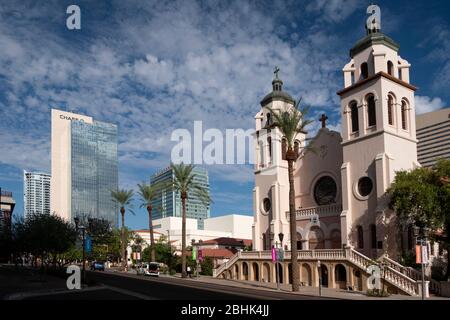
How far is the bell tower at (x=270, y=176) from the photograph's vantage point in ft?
183

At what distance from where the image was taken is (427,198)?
116 ft

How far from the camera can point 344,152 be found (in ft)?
159

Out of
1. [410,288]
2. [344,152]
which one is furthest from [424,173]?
[344,152]

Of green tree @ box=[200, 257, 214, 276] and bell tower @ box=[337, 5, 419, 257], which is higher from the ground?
bell tower @ box=[337, 5, 419, 257]

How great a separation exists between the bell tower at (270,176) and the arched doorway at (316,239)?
312 centimetres

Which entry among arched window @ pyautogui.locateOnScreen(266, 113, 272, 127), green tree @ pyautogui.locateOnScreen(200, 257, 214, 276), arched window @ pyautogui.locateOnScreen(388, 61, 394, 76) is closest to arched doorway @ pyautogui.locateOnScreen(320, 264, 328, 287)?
arched window @ pyautogui.locateOnScreen(388, 61, 394, 76)

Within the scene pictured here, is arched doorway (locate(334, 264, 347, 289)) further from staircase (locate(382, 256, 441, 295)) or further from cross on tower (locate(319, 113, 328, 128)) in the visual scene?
cross on tower (locate(319, 113, 328, 128))

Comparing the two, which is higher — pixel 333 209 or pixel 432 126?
pixel 432 126

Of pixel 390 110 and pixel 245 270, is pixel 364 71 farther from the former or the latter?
pixel 245 270

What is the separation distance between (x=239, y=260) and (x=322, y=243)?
10147 millimetres

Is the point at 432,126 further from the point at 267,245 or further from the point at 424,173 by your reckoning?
the point at 424,173

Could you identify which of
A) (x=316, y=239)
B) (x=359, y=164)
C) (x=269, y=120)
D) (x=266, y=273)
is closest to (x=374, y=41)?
(x=359, y=164)

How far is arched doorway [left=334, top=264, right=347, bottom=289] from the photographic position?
138 feet

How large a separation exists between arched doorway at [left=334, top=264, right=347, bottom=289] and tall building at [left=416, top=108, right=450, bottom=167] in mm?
128221
